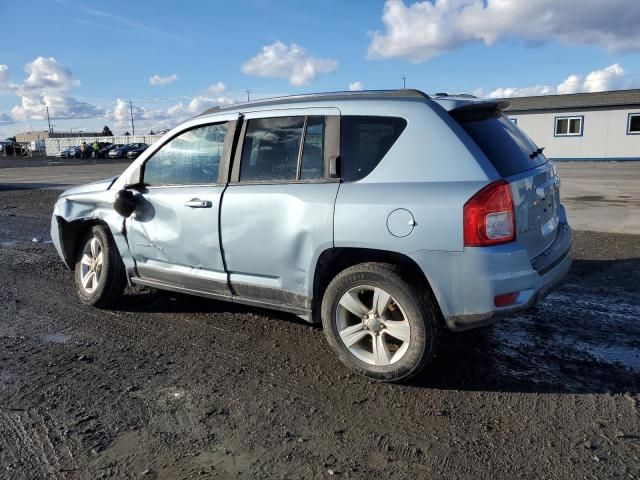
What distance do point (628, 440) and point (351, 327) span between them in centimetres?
171

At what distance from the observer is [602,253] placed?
274 inches

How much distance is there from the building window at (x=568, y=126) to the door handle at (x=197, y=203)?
3098 centimetres

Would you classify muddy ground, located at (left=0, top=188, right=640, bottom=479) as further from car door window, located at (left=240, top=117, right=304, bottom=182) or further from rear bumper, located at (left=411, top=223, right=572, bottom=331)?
car door window, located at (left=240, top=117, right=304, bottom=182)

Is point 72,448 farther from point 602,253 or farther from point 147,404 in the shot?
point 602,253

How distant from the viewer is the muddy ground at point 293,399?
2744 millimetres

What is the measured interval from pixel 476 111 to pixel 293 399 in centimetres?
227

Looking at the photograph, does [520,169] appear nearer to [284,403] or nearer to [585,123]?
[284,403]

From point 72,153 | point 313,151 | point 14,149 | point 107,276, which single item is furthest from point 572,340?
point 14,149

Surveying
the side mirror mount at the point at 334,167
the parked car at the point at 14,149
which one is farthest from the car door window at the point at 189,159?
the parked car at the point at 14,149

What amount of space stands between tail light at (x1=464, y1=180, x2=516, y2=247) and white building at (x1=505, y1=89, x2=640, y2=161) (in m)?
27.5

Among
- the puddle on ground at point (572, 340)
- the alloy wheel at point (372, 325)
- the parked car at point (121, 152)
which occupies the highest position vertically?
the parked car at point (121, 152)

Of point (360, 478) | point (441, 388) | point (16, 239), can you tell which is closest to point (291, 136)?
point (441, 388)

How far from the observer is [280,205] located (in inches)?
150

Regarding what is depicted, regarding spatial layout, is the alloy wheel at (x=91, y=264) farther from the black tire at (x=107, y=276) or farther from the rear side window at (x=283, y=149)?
the rear side window at (x=283, y=149)
